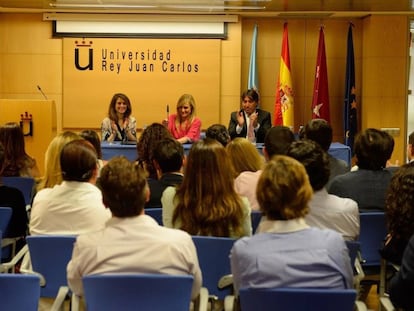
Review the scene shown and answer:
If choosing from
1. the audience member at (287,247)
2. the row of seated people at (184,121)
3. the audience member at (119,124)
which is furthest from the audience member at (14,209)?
the audience member at (119,124)

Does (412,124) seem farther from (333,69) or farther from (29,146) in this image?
(29,146)

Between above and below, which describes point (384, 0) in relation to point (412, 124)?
above

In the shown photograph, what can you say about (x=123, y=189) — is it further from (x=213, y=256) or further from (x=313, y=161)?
(x=313, y=161)

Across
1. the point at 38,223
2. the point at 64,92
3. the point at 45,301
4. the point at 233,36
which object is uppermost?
the point at 233,36

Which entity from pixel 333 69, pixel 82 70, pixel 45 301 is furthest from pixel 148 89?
pixel 45 301

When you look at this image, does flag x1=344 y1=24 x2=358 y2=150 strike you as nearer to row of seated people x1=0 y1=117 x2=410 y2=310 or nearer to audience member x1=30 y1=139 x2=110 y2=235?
row of seated people x1=0 y1=117 x2=410 y2=310

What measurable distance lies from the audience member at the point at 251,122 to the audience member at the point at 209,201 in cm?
428

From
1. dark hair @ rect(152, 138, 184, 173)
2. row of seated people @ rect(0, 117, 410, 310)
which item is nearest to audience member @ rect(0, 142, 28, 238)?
row of seated people @ rect(0, 117, 410, 310)

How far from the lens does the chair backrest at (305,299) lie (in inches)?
89.0

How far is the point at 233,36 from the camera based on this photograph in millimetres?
9492

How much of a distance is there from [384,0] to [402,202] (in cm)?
546

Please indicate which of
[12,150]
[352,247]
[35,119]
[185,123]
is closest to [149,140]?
[12,150]

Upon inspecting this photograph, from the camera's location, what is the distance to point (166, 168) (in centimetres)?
413

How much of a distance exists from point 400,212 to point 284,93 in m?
6.49
